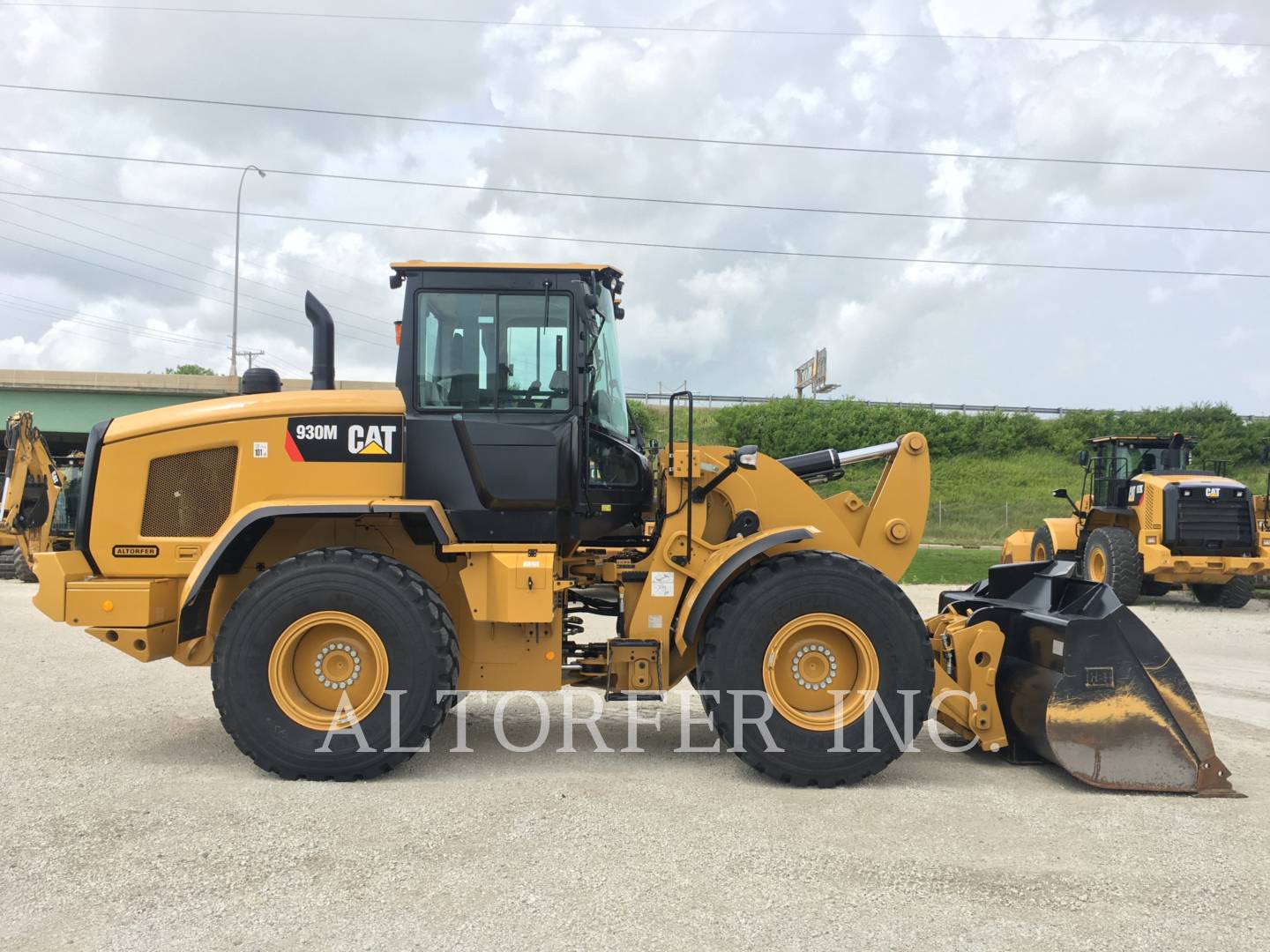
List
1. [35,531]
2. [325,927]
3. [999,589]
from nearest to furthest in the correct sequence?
1. [325,927]
2. [999,589]
3. [35,531]

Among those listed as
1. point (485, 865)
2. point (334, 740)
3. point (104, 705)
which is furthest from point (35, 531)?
point (485, 865)

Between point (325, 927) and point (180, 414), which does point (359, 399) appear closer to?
point (180, 414)

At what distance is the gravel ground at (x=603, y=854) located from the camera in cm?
329

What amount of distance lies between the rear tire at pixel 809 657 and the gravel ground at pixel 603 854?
0.19m

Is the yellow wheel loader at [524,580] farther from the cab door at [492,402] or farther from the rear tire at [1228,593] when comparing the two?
the rear tire at [1228,593]

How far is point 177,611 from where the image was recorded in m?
5.39

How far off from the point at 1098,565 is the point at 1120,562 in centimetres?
73

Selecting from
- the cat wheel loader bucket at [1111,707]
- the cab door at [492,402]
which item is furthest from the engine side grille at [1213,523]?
the cab door at [492,402]

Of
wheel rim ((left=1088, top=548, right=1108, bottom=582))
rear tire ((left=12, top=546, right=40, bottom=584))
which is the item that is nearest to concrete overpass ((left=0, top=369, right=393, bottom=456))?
rear tire ((left=12, top=546, right=40, bottom=584))

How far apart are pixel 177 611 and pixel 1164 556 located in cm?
1338

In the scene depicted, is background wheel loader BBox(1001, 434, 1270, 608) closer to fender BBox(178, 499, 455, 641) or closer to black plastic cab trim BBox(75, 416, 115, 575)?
fender BBox(178, 499, 455, 641)

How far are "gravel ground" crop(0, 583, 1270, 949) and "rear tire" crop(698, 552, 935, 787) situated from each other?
19 centimetres

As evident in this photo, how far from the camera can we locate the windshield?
5.49 metres

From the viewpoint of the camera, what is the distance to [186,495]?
210 inches
